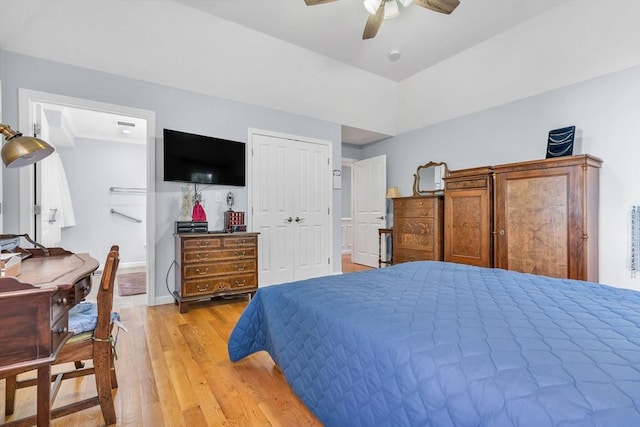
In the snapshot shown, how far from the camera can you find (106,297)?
1352 millimetres

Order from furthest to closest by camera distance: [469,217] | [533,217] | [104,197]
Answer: [104,197]
[469,217]
[533,217]

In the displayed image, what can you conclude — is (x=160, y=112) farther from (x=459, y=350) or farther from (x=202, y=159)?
(x=459, y=350)

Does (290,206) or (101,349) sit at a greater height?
(290,206)

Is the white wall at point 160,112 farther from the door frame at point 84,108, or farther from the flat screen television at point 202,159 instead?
the flat screen television at point 202,159

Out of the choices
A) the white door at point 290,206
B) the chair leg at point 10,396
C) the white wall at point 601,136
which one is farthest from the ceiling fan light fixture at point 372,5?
the chair leg at point 10,396

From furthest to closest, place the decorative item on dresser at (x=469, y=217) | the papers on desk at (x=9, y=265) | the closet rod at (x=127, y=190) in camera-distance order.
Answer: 1. the closet rod at (x=127, y=190)
2. the decorative item on dresser at (x=469, y=217)
3. the papers on desk at (x=9, y=265)

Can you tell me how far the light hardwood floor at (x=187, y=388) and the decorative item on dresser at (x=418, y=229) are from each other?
115 inches

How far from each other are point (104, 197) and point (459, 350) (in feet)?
20.9

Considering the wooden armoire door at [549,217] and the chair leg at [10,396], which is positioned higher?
the wooden armoire door at [549,217]

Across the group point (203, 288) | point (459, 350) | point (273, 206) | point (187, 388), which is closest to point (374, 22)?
point (273, 206)

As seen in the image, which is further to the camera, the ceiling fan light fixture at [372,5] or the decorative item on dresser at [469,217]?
the decorative item on dresser at [469,217]

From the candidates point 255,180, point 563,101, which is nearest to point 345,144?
point 255,180

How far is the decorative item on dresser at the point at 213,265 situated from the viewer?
121 inches

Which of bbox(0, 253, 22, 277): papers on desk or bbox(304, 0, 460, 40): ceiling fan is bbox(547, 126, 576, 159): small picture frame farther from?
bbox(0, 253, 22, 277): papers on desk
